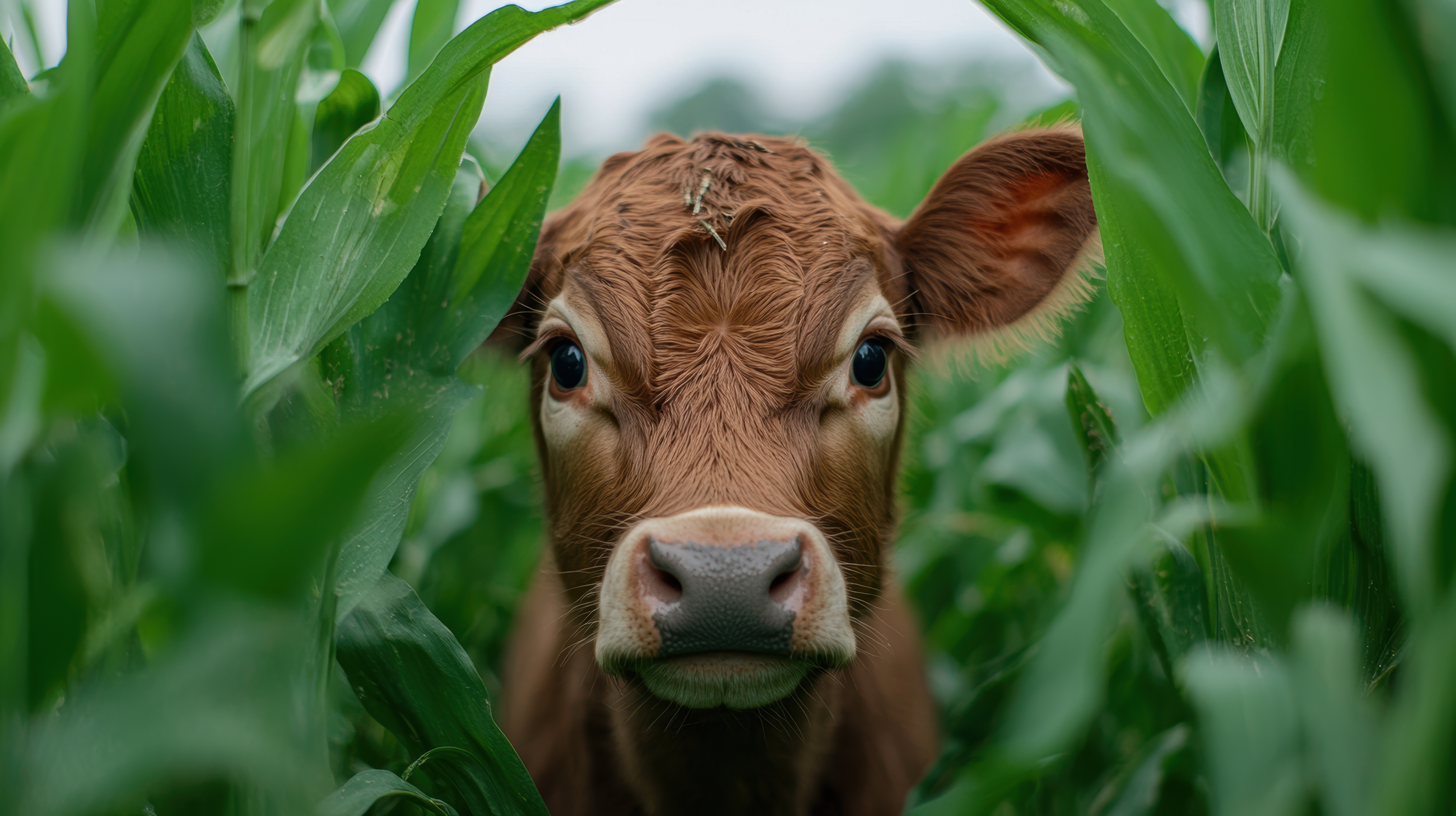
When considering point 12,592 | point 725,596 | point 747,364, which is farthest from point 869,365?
point 12,592

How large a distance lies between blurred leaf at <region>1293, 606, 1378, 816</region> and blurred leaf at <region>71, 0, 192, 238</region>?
Answer: 1.62 meters

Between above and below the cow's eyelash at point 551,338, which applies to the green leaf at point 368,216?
above

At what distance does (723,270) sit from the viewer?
2.25 meters

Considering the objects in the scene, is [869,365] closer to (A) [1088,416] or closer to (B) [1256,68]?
(A) [1088,416]

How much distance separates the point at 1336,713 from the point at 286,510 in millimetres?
1090

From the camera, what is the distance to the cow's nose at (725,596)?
5.38 ft

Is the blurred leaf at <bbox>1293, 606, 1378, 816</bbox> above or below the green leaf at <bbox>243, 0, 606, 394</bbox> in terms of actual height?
below

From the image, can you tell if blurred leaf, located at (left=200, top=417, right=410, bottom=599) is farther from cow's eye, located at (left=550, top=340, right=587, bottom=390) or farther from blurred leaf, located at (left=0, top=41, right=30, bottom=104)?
cow's eye, located at (left=550, top=340, right=587, bottom=390)

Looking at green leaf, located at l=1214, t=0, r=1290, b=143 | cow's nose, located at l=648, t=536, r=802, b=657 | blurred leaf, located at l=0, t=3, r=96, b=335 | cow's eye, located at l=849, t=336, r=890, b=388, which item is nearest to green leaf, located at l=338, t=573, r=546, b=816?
cow's nose, located at l=648, t=536, r=802, b=657

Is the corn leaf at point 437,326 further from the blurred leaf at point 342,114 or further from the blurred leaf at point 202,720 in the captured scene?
the blurred leaf at point 202,720

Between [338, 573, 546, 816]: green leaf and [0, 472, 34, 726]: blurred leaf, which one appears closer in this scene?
[0, 472, 34, 726]: blurred leaf

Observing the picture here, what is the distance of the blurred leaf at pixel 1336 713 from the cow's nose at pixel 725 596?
0.89 m

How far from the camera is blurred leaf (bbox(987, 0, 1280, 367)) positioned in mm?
1155

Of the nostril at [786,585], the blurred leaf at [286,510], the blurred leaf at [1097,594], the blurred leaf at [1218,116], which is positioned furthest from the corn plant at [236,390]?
the blurred leaf at [1218,116]
